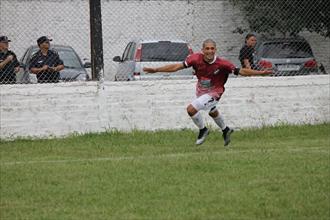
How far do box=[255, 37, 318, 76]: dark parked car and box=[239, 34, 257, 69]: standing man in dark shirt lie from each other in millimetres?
951

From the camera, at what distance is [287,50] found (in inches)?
683

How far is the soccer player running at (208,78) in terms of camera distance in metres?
13.0

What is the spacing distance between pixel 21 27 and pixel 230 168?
6.77 metres

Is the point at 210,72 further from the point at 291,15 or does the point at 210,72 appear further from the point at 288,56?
the point at 288,56

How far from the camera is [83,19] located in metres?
16.3

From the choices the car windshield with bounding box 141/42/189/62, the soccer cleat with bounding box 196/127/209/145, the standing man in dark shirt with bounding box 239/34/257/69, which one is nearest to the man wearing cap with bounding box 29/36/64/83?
the car windshield with bounding box 141/42/189/62

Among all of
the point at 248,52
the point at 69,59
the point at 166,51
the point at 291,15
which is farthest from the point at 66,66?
the point at 291,15

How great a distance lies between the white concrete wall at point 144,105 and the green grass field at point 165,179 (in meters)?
0.65

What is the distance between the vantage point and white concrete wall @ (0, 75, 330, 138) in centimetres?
1417

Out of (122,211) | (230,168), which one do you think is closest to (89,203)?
(122,211)

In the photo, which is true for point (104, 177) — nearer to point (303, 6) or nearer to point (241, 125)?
point (241, 125)

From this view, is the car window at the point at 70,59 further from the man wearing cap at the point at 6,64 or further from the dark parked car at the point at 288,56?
the dark parked car at the point at 288,56

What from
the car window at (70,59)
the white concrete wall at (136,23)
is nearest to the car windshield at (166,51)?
the white concrete wall at (136,23)

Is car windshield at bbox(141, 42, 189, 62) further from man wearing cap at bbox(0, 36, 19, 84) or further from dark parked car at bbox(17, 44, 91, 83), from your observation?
man wearing cap at bbox(0, 36, 19, 84)
